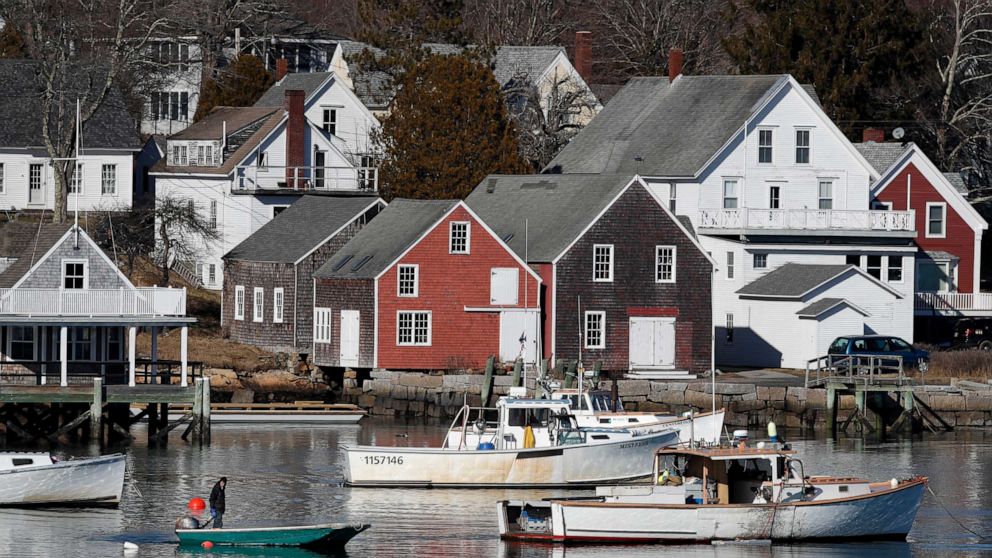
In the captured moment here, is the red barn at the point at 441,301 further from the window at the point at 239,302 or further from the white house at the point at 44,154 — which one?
the white house at the point at 44,154

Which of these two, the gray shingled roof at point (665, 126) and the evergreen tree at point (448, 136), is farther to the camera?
the evergreen tree at point (448, 136)

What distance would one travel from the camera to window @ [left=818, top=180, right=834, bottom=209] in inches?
3300

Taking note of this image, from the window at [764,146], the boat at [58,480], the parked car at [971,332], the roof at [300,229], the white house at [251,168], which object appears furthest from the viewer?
the white house at [251,168]

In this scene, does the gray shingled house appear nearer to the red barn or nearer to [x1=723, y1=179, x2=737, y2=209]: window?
the red barn

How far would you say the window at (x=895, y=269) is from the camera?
81.5 metres

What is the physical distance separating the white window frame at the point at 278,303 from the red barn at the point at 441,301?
14.8 feet

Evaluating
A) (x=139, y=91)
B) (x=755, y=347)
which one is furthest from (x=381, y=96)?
(x=755, y=347)

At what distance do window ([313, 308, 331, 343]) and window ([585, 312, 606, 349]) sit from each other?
29.6 ft

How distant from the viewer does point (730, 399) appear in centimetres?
6794

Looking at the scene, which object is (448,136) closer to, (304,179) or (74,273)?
(304,179)

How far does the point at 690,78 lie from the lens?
89.2 metres

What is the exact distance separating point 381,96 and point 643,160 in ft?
70.5

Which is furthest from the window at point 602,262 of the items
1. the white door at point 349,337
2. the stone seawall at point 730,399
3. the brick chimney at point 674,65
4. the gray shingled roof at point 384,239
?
the brick chimney at point 674,65

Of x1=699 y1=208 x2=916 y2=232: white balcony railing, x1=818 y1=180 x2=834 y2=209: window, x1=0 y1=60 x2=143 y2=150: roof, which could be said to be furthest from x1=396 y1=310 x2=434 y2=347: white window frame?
x1=0 y1=60 x2=143 y2=150: roof
